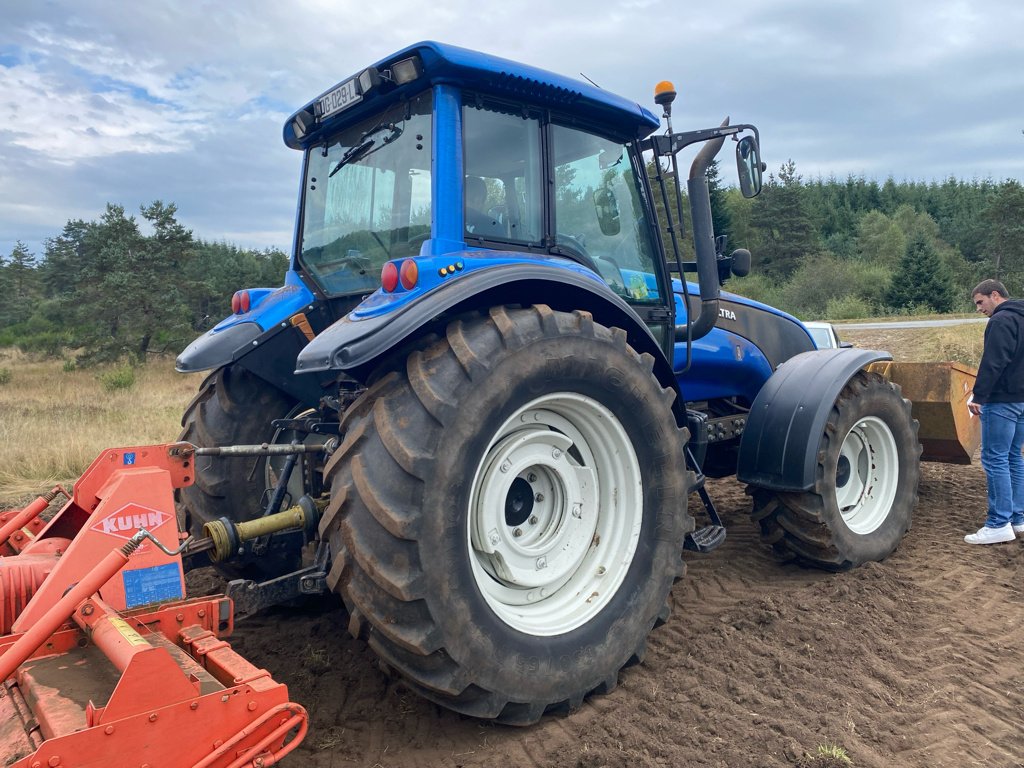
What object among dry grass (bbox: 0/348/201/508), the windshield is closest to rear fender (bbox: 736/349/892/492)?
the windshield

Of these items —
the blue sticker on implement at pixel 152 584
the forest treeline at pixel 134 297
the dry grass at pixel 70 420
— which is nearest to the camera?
the blue sticker on implement at pixel 152 584

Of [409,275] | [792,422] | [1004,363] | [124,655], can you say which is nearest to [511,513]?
[409,275]

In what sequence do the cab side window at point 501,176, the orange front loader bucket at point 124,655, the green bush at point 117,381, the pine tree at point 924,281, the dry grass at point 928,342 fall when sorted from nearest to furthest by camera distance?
the orange front loader bucket at point 124,655
the cab side window at point 501,176
the dry grass at point 928,342
the green bush at point 117,381
the pine tree at point 924,281

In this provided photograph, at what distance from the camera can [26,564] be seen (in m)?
2.29

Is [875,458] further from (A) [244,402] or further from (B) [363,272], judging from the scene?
(A) [244,402]

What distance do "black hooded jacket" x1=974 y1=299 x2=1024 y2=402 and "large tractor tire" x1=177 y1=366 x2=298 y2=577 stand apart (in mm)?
4438

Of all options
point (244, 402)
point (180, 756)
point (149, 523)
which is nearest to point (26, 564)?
point (149, 523)

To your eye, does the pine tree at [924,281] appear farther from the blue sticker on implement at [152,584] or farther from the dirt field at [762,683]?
the blue sticker on implement at [152,584]

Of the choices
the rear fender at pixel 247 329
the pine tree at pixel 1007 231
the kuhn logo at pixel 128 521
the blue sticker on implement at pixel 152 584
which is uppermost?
the pine tree at pixel 1007 231

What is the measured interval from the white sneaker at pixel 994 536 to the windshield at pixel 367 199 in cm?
403

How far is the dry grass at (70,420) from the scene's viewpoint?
7.42 m

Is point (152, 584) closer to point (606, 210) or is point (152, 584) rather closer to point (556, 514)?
point (556, 514)

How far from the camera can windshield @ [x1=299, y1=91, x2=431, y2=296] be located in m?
3.14

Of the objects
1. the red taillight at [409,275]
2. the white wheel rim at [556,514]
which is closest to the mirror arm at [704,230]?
the white wheel rim at [556,514]
